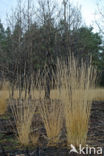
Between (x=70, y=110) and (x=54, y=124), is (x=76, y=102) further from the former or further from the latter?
(x=54, y=124)

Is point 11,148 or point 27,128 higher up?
point 27,128

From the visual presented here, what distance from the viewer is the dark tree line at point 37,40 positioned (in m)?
4.73

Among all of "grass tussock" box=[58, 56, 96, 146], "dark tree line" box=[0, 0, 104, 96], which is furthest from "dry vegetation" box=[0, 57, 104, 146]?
"dark tree line" box=[0, 0, 104, 96]

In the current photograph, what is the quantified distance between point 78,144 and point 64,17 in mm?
4927

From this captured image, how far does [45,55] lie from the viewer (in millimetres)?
6129

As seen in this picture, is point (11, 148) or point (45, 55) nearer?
point (11, 148)

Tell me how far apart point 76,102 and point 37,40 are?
14.3ft

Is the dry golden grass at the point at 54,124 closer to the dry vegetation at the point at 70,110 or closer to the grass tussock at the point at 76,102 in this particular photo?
the dry vegetation at the point at 70,110

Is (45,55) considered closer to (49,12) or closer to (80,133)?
(49,12)

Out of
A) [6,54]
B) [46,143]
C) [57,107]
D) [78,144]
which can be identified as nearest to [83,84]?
[57,107]

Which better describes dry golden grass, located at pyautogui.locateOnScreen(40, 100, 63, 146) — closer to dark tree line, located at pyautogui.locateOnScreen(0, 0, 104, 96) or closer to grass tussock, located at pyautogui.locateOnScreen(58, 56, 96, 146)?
grass tussock, located at pyautogui.locateOnScreen(58, 56, 96, 146)

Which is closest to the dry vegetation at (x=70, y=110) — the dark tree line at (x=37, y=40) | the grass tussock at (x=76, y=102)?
the grass tussock at (x=76, y=102)

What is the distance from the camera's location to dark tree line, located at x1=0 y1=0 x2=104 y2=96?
4730 mm

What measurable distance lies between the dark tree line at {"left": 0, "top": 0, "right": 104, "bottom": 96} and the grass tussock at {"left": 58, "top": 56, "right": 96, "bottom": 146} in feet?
7.17
